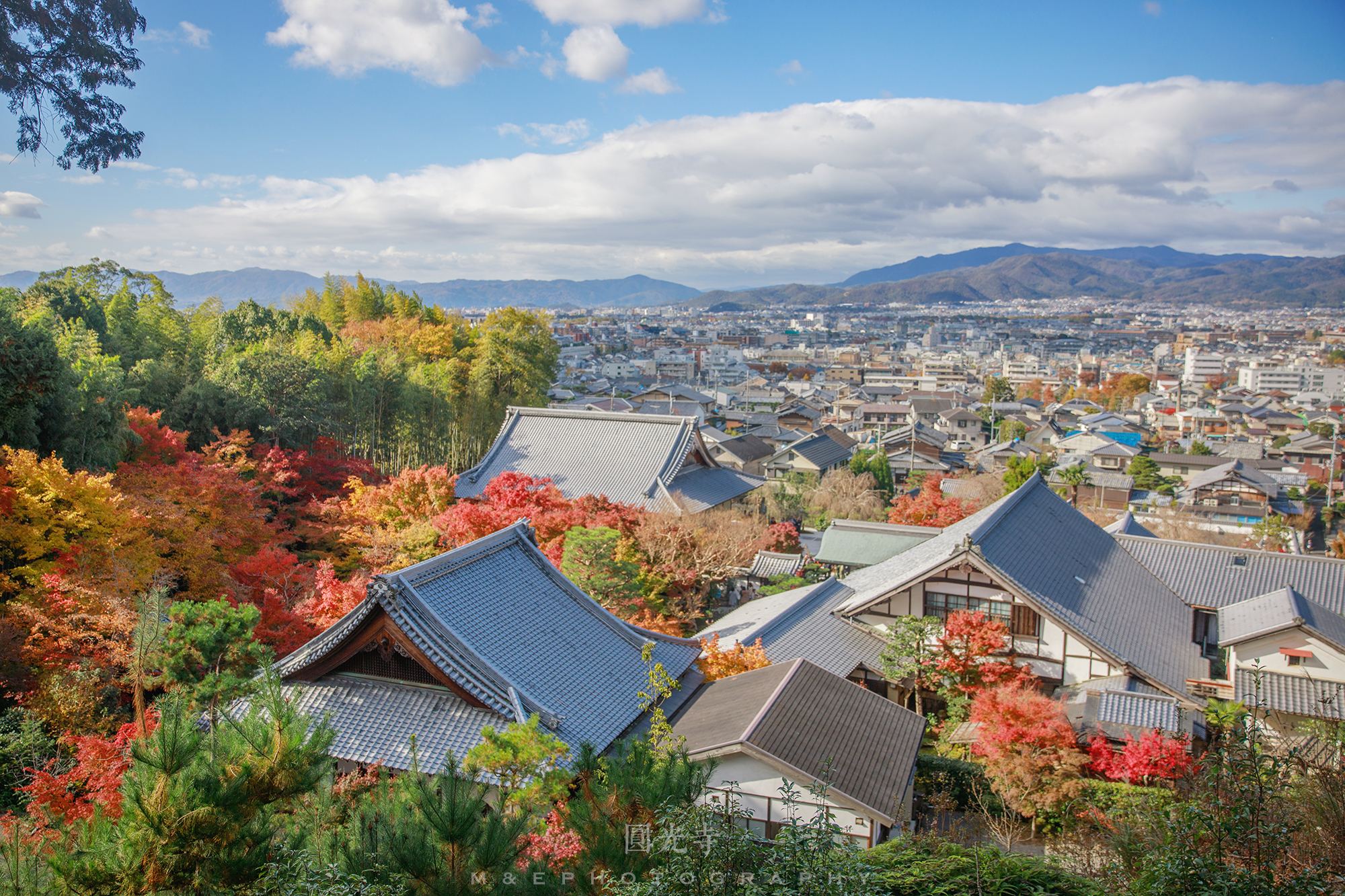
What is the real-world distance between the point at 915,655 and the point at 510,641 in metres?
6.76

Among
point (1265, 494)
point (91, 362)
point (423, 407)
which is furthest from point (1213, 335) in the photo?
point (91, 362)

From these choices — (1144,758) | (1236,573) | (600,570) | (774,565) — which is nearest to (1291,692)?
(1236,573)

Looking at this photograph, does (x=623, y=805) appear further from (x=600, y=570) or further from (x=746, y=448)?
(x=746, y=448)

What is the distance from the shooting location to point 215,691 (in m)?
9.06

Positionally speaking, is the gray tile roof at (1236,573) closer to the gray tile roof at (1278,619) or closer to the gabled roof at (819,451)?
the gray tile roof at (1278,619)

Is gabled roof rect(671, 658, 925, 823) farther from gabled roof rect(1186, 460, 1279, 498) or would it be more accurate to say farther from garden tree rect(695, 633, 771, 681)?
gabled roof rect(1186, 460, 1279, 498)

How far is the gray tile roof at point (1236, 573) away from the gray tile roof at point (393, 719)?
15.2 m

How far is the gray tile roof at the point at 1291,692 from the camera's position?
1238 cm

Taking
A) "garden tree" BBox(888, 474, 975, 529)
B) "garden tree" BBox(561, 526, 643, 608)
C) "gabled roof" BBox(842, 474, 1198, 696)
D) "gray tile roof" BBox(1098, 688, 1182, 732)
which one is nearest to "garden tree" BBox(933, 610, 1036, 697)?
"gabled roof" BBox(842, 474, 1198, 696)

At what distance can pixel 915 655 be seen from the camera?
41.9ft

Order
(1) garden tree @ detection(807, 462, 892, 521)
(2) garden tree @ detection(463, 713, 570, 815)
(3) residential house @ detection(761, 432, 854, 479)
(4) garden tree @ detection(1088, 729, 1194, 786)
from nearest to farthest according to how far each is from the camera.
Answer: (2) garden tree @ detection(463, 713, 570, 815), (4) garden tree @ detection(1088, 729, 1194, 786), (1) garden tree @ detection(807, 462, 892, 521), (3) residential house @ detection(761, 432, 854, 479)

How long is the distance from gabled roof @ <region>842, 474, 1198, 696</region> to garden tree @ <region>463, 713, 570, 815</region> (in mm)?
7998

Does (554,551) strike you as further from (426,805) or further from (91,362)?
(426,805)

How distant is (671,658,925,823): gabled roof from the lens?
8531 millimetres
